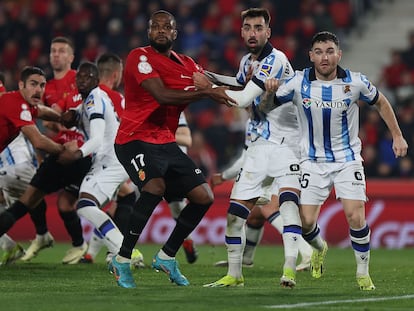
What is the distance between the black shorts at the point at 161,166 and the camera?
30.4ft

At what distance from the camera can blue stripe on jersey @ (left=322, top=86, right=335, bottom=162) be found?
9.43m

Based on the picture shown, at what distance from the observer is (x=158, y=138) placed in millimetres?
9406

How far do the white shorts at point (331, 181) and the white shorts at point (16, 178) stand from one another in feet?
14.1

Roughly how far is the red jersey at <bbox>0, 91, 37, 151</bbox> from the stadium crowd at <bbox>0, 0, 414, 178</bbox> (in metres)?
7.58

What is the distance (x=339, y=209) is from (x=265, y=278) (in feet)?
19.2

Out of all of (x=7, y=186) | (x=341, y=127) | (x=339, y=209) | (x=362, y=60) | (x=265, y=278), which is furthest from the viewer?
(x=362, y=60)

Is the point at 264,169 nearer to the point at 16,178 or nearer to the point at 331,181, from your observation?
the point at 331,181

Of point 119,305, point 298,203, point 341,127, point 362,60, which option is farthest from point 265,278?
Answer: point 362,60

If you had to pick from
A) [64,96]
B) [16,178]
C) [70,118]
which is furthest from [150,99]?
[16,178]

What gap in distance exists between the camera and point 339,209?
54.0 ft

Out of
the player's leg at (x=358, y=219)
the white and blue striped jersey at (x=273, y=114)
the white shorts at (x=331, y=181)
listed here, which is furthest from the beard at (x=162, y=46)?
the player's leg at (x=358, y=219)

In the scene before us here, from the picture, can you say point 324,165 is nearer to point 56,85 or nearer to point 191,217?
point 191,217

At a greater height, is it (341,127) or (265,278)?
(341,127)

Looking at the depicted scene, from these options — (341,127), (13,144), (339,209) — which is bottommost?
(339,209)
